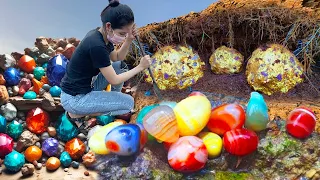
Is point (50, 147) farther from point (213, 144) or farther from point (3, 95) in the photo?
point (213, 144)

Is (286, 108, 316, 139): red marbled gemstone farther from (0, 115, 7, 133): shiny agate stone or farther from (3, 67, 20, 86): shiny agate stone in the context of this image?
(3, 67, 20, 86): shiny agate stone

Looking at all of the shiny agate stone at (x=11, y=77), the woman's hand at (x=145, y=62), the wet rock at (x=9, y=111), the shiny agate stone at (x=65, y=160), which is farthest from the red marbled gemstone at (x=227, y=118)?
the shiny agate stone at (x=11, y=77)

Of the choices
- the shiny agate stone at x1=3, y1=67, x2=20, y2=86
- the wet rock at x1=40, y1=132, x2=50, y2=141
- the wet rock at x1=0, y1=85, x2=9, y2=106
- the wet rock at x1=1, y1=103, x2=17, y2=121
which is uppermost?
the shiny agate stone at x1=3, y1=67, x2=20, y2=86

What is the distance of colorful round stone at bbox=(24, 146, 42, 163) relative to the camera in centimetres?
502

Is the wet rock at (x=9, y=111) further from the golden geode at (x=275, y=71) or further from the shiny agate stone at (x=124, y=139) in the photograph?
the golden geode at (x=275, y=71)

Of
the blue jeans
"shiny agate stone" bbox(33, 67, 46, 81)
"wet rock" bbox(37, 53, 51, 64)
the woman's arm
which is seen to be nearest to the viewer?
the woman's arm

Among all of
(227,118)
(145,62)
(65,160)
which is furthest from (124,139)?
(65,160)

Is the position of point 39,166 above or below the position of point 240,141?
below

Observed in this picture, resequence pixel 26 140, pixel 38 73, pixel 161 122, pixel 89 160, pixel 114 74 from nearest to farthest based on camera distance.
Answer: pixel 114 74
pixel 161 122
pixel 89 160
pixel 26 140
pixel 38 73

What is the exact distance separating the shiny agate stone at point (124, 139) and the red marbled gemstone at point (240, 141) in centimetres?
84

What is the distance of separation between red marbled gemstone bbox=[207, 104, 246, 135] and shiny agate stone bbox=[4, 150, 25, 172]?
239 cm

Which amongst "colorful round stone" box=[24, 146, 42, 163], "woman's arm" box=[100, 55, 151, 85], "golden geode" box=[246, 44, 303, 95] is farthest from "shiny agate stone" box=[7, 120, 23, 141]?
"woman's arm" box=[100, 55, 151, 85]

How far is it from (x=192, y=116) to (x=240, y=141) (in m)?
0.50

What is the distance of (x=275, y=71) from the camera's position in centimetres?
496
